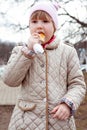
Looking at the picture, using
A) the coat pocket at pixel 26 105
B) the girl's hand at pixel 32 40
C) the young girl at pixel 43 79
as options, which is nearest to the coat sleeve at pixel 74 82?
the young girl at pixel 43 79

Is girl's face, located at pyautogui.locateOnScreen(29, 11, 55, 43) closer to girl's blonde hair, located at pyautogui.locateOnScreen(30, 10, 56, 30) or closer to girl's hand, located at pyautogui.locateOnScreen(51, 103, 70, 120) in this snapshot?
girl's blonde hair, located at pyautogui.locateOnScreen(30, 10, 56, 30)

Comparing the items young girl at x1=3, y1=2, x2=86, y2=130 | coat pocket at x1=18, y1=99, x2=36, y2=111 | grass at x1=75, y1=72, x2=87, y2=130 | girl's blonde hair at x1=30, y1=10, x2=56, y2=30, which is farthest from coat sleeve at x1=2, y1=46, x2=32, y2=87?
grass at x1=75, y1=72, x2=87, y2=130

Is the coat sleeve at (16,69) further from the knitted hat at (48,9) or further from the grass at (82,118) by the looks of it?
the grass at (82,118)

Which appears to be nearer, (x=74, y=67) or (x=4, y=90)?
(x=74, y=67)

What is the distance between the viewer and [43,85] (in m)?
2.04

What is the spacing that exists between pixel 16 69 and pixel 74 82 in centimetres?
38

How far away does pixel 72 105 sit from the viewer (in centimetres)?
197

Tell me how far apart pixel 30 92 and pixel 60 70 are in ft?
0.76

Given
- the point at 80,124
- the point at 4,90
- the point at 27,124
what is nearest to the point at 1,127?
the point at 80,124

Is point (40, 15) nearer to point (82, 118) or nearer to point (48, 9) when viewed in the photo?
point (48, 9)

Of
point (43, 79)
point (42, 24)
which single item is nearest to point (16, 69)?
point (43, 79)

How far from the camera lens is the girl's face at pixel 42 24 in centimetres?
204

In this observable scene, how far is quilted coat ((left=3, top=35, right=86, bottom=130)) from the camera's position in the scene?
2.00m

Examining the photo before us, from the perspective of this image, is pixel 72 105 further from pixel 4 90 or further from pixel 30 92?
pixel 4 90
